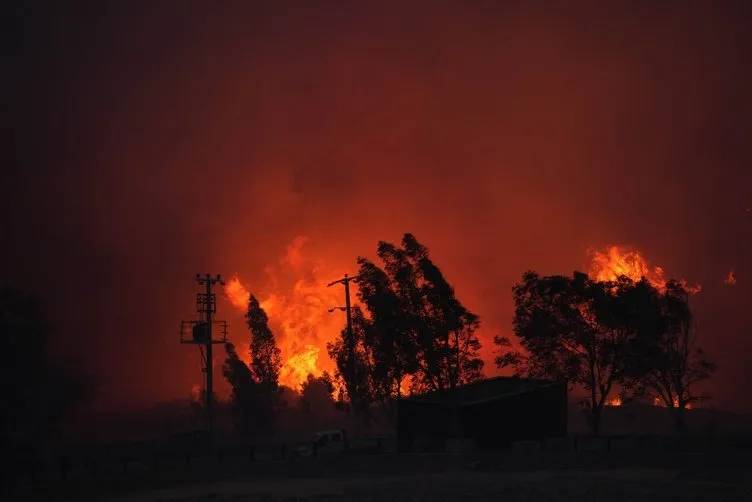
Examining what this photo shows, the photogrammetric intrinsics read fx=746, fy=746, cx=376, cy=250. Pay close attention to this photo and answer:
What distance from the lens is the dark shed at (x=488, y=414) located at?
49.4 meters

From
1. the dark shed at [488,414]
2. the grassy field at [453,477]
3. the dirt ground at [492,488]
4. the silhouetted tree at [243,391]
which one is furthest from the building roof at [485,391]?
the silhouetted tree at [243,391]

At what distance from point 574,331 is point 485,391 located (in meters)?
8.74

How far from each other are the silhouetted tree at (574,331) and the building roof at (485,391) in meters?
3.15

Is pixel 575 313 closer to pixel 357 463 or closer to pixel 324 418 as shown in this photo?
pixel 357 463

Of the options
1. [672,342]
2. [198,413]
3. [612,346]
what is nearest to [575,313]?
[612,346]

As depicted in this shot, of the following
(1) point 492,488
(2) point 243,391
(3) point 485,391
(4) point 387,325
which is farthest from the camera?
(2) point 243,391

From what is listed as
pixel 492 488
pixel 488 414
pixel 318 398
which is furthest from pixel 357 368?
pixel 318 398

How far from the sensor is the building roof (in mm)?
51031

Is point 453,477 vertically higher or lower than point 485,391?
lower

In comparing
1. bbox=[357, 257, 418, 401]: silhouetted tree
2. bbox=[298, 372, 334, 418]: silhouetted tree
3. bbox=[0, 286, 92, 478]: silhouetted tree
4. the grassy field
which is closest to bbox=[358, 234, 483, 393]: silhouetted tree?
bbox=[357, 257, 418, 401]: silhouetted tree

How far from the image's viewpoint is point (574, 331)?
5638 cm

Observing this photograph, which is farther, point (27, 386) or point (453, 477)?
point (27, 386)

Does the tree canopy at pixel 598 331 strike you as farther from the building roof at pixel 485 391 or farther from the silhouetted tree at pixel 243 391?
the silhouetted tree at pixel 243 391

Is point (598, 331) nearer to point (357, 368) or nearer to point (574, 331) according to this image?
point (574, 331)
